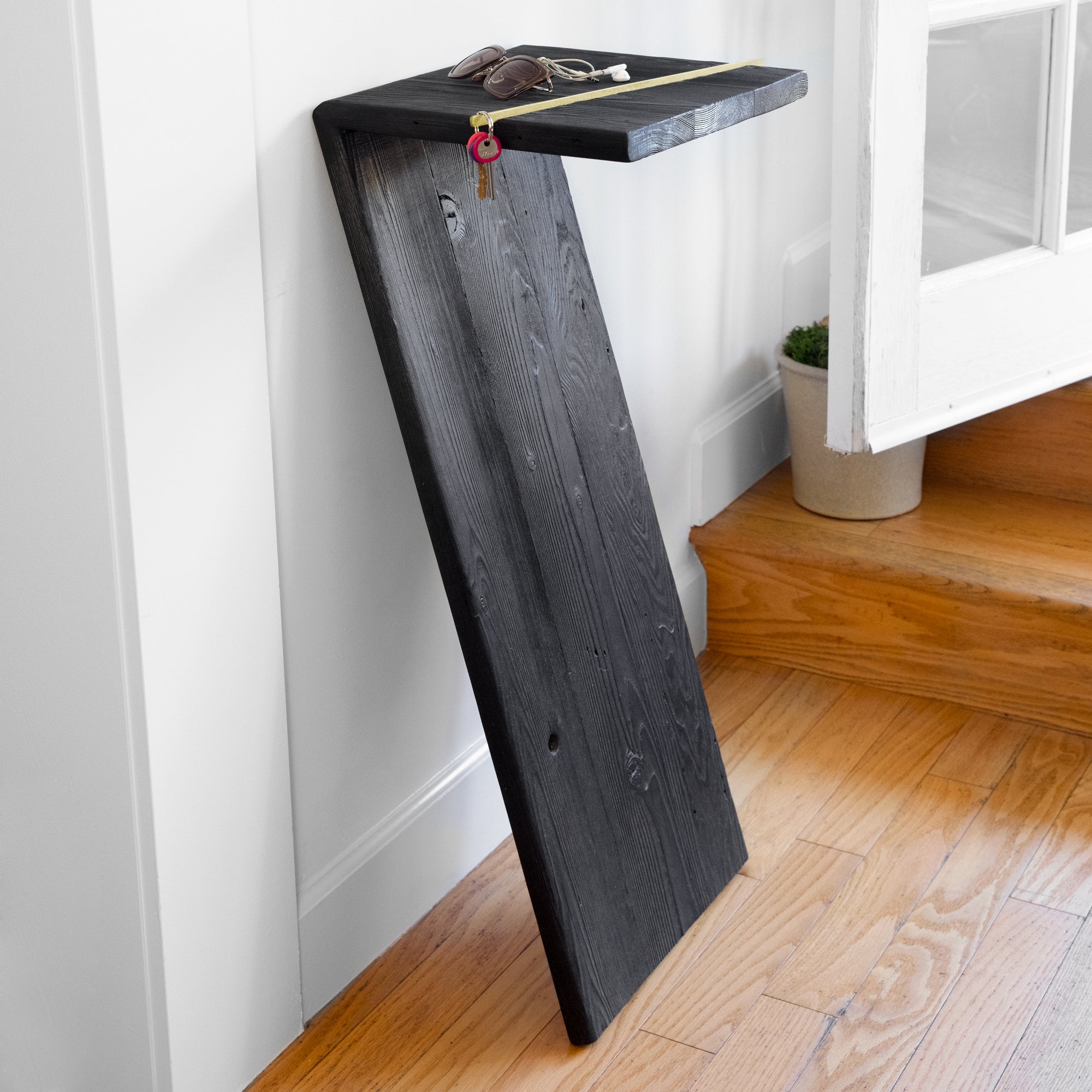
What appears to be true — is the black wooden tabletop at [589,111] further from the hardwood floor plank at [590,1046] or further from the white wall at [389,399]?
the hardwood floor plank at [590,1046]

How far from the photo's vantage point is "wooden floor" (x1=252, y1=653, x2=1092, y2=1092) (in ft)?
4.79

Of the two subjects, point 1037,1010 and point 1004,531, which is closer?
point 1037,1010

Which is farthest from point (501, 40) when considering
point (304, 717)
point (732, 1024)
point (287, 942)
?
point (732, 1024)

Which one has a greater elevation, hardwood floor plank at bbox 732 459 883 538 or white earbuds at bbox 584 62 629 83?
white earbuds at bbox 584 62 629 83

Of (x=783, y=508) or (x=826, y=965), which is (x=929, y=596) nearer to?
(x=783, y=508)

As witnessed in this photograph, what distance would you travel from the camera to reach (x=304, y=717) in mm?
1449

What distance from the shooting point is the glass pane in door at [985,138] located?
1.90 m

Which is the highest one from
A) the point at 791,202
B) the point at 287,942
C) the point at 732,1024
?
the point at 791,202

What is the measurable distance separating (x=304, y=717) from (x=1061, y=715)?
46.4 inches

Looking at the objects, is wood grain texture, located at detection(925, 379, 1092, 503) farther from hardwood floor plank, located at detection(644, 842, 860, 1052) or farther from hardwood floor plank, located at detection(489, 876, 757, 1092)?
hardwood floor plank, located at detection(489, 876, 757, 1092)

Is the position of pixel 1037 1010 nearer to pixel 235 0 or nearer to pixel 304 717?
pixel 304 717

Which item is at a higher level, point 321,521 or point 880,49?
point 880,49

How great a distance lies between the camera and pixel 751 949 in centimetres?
163

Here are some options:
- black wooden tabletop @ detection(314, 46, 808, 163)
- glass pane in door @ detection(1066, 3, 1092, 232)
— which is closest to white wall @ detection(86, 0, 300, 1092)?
black wooden tabletop @ detection(314, 46, 808, 163)
